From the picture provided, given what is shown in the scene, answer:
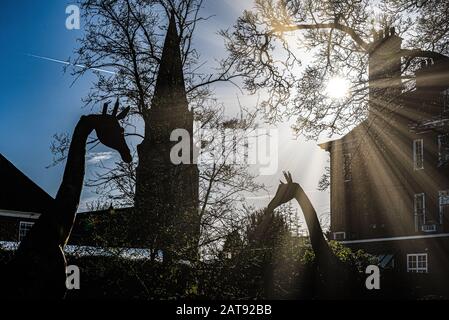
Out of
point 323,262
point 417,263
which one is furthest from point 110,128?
point 417,263

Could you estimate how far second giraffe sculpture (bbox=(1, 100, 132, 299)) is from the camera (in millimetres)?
6383

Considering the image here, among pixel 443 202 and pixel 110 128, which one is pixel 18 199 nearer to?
pixel 443 202

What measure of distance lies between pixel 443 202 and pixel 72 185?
28.9 metres

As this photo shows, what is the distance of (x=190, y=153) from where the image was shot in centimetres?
1716

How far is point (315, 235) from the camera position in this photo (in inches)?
402

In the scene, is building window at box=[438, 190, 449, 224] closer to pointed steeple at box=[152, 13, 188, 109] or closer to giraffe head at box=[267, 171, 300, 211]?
pointed steeple at box=[152, 13, 188, 109]

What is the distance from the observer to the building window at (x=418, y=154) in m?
33.4

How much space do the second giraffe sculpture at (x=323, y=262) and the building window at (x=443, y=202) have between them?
2303 cm

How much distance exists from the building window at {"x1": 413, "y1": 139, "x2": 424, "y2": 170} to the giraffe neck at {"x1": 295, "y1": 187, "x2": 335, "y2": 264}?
24.9 m

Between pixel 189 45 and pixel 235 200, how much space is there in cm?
711
